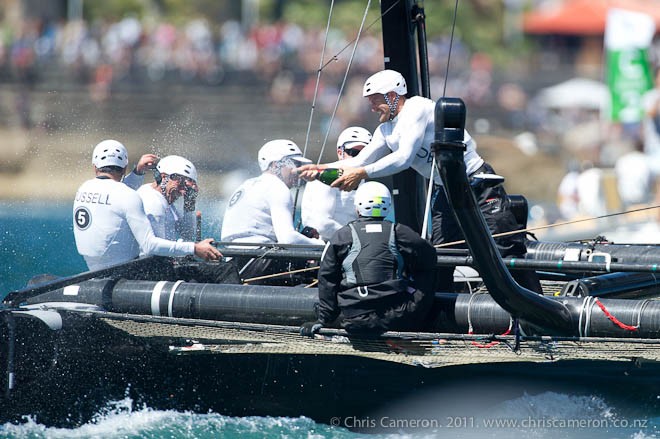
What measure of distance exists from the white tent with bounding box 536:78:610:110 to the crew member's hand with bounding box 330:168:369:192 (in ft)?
74.0

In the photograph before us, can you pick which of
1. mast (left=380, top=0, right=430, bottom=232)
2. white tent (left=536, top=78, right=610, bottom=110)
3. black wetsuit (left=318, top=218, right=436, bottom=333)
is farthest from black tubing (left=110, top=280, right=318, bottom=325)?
white tent (left=536, top=78, right=610, bottom=110)

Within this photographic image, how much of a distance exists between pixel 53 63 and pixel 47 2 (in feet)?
16.5

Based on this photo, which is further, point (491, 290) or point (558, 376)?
point (558, 376)

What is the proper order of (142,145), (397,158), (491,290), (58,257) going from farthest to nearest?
1. (142,145)
2. (58,257)
3. (397,158)
4. (491,290)

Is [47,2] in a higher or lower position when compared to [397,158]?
higher

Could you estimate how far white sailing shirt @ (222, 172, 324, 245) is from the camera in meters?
8.41

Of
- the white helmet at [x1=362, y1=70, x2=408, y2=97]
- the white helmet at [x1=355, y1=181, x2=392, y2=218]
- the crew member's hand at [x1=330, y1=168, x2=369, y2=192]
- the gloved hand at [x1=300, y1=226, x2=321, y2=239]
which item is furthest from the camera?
the gloved hand at [x1=300, y1=226, x2=321, y2=239]

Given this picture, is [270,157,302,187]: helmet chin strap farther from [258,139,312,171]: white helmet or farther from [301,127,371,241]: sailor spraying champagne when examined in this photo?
[301,127,371,241]: sailor spraying champagne

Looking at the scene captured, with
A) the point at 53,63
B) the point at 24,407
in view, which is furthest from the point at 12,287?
the point at 53,63

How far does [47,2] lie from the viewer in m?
31.0

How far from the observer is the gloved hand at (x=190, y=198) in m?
8.77

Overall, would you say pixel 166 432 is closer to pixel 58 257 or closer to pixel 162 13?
pixel 58 257

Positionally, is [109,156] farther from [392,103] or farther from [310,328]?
A: [310,328]

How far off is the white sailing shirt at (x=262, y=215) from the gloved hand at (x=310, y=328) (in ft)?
4.14
